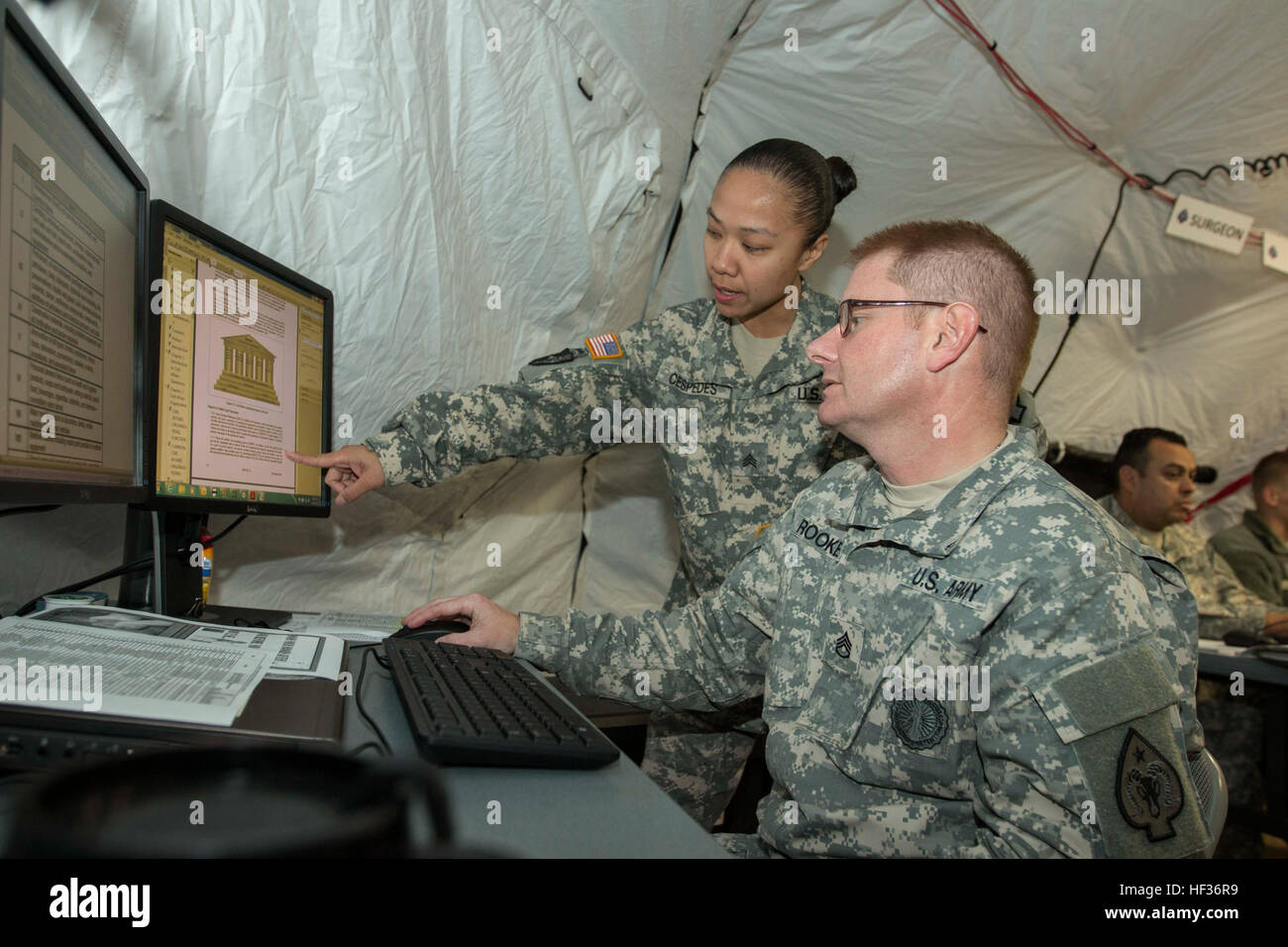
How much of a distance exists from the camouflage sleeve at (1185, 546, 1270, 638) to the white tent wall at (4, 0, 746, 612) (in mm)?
1829

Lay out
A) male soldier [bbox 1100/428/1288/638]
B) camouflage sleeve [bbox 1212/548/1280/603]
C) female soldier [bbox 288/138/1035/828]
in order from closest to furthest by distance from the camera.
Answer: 1. female soldier [bbox 288/138/1035/828]
2. male soldier [bbox 1100/428/1288/638]
3. camouflage sleeve [bbox 1212/548/1280/603]

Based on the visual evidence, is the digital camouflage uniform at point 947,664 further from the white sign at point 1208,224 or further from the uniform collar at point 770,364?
the white sign at point 1208,224

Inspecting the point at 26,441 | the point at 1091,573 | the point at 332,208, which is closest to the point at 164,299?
the point at 26,441

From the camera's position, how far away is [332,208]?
→ 1.38 meters

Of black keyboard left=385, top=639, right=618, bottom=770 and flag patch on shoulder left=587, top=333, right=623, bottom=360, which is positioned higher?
flag patch on shoulder left=587, top=333, right=623, bottom=360

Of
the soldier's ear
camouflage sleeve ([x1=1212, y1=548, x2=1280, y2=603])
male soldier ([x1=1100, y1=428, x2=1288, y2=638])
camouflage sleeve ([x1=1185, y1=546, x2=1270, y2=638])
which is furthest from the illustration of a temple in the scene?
camouflage sleeve ([x1=1212, y1=548, x2=1280, y2=603])

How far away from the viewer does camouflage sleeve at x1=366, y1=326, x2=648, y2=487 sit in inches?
56.4

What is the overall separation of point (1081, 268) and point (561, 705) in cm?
236

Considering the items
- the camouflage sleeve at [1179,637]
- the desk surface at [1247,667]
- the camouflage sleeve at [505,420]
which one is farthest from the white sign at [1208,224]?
the camouflage sleeve at [1179,637]

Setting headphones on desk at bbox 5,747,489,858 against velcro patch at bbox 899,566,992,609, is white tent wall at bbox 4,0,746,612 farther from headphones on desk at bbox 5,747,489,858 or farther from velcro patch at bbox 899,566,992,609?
velcro patch at bbox 899,566,992,609

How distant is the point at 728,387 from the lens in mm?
1750

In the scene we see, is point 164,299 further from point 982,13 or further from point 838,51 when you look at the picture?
point 982,13

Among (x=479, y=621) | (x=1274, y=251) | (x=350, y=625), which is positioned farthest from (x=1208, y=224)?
(x=350, y=625)

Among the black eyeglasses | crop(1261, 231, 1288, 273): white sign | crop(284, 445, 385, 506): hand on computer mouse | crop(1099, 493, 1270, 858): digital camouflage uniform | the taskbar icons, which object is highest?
crop(1261, 231, 1288, 273): white sign
